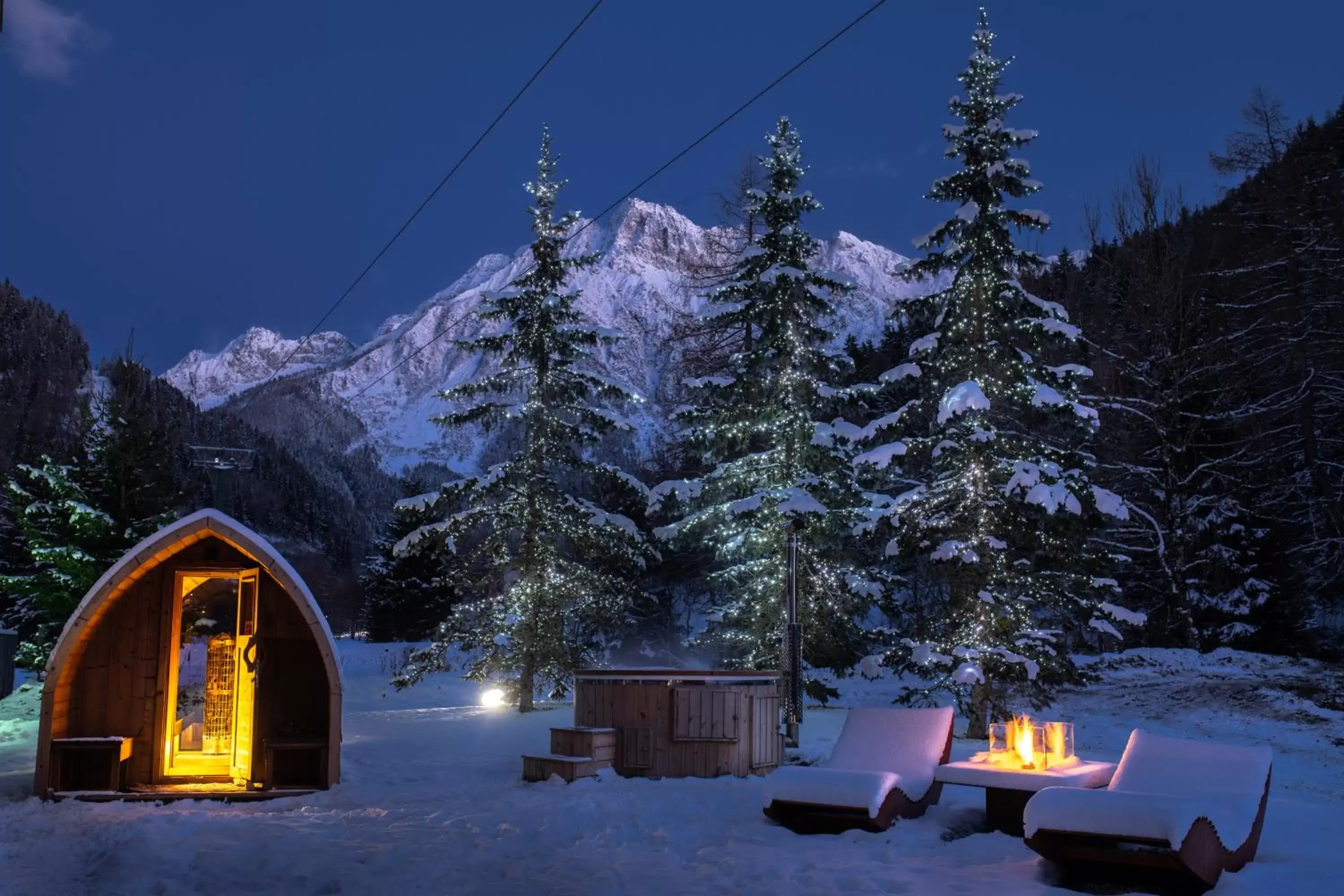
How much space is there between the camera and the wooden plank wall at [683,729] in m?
11.7

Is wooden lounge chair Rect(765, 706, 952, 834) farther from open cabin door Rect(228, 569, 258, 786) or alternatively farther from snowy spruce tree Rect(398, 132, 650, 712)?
snowy spruce tree Rect(398, 132, 650, 712)

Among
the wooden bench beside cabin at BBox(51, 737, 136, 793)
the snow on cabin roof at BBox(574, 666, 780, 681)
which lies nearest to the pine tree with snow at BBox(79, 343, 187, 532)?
the wooden bench beside cabin at BBox(51, 737, 136, 793)

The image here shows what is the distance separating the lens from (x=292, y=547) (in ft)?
233

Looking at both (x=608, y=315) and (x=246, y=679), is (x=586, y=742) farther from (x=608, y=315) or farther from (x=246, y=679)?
(x=608, y=315)

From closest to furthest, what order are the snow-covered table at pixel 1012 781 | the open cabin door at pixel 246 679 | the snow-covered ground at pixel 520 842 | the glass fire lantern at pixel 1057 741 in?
1. the snow-covered ground at pixel 520 842
2. the snow-covered table at pixel 1012 781
3. the glass fire lantern at pixel 1057 741
4. the open cabin door at pixel 246 679

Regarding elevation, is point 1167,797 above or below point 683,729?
above

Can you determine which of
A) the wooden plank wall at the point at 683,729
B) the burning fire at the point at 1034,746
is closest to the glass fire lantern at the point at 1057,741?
the burning fire at the point at 1034,746

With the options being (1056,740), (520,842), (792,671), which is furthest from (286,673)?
(1056,740)

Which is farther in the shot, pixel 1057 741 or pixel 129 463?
pixel 129 463

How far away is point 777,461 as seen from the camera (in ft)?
64.8

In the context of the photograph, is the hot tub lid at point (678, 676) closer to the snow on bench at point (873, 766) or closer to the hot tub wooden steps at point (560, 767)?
the hot tub wooden steps at point (560, 767)

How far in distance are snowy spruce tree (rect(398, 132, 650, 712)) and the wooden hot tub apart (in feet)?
25.6

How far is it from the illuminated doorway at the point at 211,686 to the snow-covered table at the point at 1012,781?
290 inches

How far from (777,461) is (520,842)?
12.6 metres
